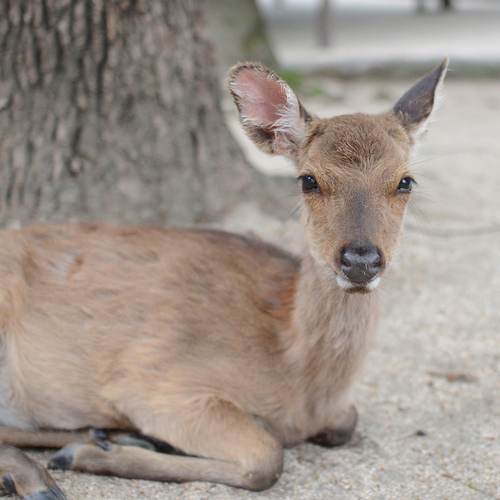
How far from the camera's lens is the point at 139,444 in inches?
159

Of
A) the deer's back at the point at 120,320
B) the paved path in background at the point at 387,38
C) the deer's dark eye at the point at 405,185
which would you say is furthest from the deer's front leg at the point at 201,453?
the paved path in background at the point at 387,38

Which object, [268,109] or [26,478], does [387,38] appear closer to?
[268,109]

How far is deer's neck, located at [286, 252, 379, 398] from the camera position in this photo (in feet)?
12.9

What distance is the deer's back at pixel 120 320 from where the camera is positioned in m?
3.98

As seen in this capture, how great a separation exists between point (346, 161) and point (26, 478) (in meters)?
2.29

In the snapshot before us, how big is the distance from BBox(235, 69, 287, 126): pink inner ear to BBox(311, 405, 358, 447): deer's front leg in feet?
5.96

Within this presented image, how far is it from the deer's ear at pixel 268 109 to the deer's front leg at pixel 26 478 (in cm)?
221

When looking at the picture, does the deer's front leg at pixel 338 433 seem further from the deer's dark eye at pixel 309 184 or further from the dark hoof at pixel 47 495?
the dark hoof at pixel 47 495

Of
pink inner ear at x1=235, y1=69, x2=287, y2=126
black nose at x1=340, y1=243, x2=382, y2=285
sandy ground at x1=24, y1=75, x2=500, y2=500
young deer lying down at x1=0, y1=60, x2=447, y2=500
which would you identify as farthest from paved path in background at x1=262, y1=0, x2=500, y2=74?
black nose at x1=340, y1=243, x2=382, y2=285

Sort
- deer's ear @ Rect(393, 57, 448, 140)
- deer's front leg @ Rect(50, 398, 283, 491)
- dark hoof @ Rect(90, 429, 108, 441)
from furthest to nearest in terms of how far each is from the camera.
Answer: deer's ear @ Rect(393, 57, 448, 140), dark hoof @ Rect(90, 429, 108, 441), deer's front leg @ Rect(50, 398, 283, 491)

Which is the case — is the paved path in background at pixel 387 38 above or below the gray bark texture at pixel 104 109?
above

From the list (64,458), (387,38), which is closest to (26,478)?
(64,458)

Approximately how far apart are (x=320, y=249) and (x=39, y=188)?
9.29 ft

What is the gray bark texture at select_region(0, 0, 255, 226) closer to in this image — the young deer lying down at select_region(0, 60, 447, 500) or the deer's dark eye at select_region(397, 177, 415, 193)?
the young deer lying down at select_region(0, 60, 447, 500)
